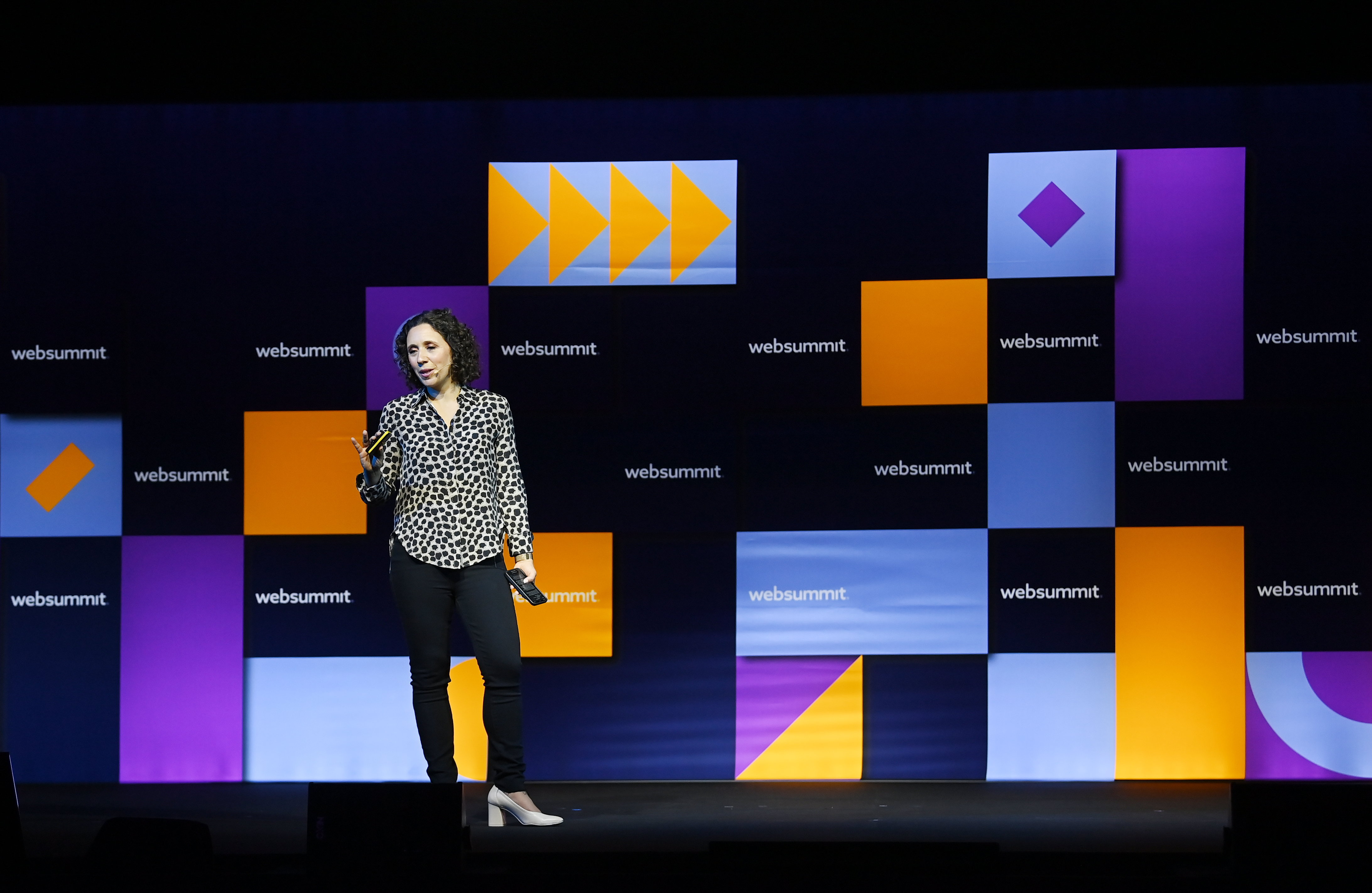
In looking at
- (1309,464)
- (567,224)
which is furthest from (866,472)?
(1309,464)

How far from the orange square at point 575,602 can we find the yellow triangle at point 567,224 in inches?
32.0

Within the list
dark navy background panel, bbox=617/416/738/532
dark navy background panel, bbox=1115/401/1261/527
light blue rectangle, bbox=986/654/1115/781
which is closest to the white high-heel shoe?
dark navy background panel, bbox=617/416/738/532

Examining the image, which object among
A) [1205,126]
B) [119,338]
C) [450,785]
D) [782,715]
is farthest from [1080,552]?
[119,338]

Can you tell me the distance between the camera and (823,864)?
158 cm

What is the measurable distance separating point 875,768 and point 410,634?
4.76ft

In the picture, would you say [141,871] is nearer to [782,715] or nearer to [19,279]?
[782,715]

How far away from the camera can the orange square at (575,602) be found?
318cm

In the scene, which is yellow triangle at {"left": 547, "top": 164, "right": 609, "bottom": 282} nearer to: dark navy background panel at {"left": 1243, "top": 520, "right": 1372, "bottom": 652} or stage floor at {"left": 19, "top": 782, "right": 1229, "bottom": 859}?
stage floor at {"left": 19, "top": 782, "right": 1229, "bottom": 859}

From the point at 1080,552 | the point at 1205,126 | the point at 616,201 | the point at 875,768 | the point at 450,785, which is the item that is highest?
the point at 1205,126

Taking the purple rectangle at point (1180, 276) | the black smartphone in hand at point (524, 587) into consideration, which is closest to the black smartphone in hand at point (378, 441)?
the black smartphone in hand at point (524, 587)

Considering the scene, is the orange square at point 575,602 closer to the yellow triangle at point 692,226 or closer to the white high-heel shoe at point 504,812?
the white high-heel shoe at point 504,812

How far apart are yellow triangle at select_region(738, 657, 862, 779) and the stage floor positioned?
0.13 feet

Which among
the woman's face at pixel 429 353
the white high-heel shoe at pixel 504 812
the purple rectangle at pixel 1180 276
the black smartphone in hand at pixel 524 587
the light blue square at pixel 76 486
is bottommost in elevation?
the white high-heel shoe at pixel 504 812

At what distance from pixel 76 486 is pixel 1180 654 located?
10.8ft
